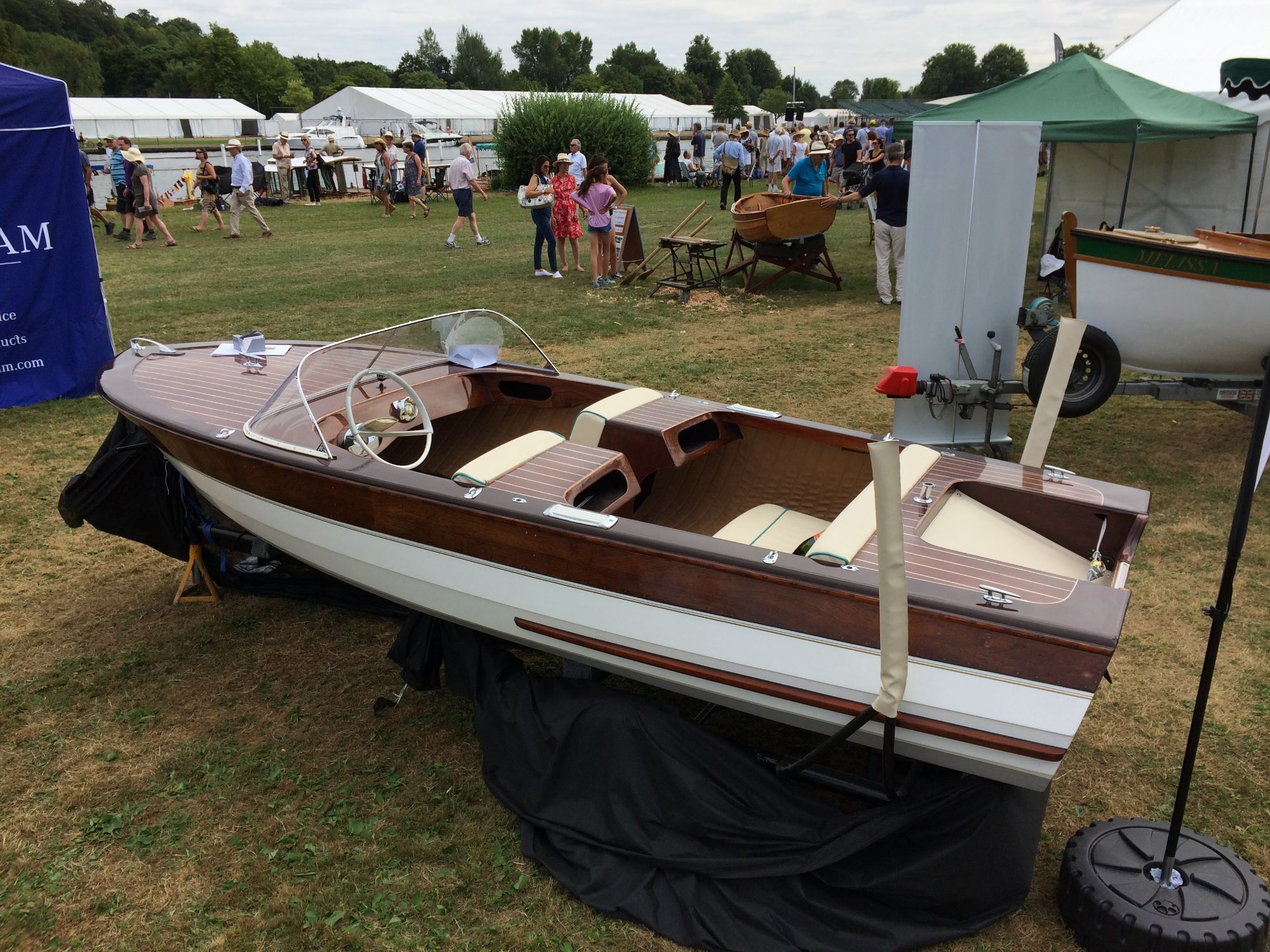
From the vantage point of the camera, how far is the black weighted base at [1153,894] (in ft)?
7.24

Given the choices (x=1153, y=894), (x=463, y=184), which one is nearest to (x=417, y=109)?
(x=463, y=184)

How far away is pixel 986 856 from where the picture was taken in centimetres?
241

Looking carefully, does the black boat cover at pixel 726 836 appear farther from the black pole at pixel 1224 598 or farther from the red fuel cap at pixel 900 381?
the red fuel cap at pixel 900 381

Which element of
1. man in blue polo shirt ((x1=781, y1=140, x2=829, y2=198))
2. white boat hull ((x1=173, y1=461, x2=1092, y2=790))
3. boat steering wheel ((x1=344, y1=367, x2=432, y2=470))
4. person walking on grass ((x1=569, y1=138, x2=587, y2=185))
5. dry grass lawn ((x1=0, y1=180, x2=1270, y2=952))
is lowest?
dry grass lawn ((x1=0, y1=180, x2=1270, y2=952))

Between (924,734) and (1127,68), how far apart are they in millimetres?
10363

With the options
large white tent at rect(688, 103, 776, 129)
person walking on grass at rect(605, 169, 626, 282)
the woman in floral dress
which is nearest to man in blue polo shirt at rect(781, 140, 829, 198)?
person walking on grass at rect(605, 169, 626, 282)

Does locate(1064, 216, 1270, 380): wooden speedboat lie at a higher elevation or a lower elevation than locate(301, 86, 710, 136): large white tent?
lower

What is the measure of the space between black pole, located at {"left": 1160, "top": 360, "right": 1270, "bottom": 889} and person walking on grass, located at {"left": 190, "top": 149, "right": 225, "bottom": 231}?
57.7 ft

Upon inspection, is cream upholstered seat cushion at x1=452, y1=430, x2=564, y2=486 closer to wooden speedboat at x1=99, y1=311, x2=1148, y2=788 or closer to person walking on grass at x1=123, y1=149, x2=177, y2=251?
wooden speedboat at x1=99, y1=311, x2=1148, y2=788

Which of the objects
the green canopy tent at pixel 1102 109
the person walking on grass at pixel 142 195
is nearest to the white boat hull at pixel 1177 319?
the green canopy tent at pixel 1102 109

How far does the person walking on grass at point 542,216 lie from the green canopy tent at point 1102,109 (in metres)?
4.47

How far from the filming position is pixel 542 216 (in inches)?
442

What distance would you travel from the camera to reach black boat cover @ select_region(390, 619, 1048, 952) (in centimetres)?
242

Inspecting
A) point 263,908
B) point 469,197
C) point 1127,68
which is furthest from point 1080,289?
point 469,197
